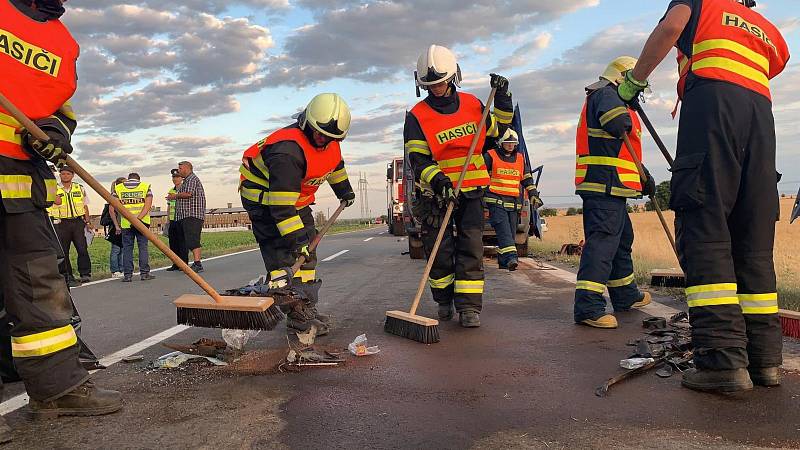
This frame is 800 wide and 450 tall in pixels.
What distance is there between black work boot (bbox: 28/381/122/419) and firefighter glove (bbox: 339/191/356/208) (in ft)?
9.35

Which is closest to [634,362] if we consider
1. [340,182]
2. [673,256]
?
[340,182]

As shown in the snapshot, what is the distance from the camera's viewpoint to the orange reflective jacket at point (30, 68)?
2.90m

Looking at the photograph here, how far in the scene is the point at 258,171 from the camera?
4984mm

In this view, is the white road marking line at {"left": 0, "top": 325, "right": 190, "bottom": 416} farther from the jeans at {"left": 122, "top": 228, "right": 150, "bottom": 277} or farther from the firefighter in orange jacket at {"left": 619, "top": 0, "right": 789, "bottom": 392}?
the jeans at {"left": 122, "top": 228, "right": 150, "bottom": 277}

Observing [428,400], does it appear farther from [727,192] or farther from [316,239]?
[316,239]

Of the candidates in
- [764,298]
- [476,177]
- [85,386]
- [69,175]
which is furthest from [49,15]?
[69,175]

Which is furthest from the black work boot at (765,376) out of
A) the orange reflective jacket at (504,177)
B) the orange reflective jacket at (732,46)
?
the orange reflective jacket at (504,177)

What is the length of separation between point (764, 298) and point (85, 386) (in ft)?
12.0

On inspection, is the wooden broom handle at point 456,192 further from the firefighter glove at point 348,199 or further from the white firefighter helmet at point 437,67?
the firefighter glove at point 348,199

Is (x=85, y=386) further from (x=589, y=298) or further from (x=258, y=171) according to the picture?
(x=589, y=298)

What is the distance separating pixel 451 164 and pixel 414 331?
1.66 metres

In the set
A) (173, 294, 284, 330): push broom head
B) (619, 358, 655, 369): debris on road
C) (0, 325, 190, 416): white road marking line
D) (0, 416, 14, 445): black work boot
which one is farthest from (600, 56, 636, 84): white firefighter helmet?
(0, 416, 14, 445): black work boot

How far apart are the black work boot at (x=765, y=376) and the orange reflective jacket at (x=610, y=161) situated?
6.60 feet

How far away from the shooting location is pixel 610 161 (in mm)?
5039
